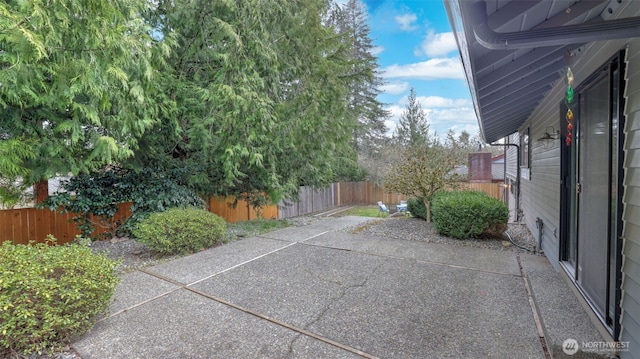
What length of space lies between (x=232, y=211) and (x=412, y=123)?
64.7 ft

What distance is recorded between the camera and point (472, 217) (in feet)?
18.9

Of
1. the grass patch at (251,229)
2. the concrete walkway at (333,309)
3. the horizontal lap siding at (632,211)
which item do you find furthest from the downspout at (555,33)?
the grass patch at (251,229)

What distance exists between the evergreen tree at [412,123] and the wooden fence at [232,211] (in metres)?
8.10

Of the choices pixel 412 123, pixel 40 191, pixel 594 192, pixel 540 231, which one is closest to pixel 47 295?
pixel 594 192

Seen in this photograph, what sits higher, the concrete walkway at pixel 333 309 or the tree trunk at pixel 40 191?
the tree trunk at pixel 40 191

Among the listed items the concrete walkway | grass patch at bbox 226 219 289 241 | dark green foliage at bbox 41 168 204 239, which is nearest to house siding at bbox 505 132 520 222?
the concrete walkway

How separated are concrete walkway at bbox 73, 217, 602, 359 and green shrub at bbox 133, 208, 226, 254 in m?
0.39

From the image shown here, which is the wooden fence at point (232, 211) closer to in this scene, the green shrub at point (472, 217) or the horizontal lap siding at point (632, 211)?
the green shrub at point (472, 217)

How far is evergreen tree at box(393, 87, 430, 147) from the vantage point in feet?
82.8

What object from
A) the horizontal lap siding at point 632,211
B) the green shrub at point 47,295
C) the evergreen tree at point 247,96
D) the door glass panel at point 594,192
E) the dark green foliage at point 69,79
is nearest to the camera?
the horizontal lap siding at point 632,211

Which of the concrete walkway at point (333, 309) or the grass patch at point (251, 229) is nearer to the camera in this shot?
the concrete walkway at point (333, 309)

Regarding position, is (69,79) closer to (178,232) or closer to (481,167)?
(178,232)

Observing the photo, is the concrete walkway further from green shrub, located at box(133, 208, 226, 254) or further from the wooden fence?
the wooden fence

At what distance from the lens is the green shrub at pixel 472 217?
5.76m
